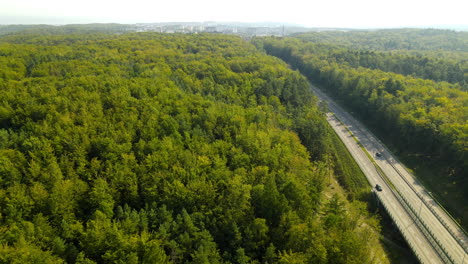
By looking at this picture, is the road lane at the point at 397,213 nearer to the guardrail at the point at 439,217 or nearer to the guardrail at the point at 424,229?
the guardrail at the point at 424,229

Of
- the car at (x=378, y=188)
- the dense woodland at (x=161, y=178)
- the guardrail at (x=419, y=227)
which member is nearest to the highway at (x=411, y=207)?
the guardrail at (x=419, y=227)

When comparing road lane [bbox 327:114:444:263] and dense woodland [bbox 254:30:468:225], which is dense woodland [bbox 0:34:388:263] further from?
dense woodland [bbox 254:30:468:225]

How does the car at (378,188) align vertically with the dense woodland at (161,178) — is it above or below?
below

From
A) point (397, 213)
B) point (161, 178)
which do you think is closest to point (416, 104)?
point (397, 213)

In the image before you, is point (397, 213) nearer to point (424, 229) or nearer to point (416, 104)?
point (424, 229)

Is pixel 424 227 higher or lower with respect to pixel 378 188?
lower

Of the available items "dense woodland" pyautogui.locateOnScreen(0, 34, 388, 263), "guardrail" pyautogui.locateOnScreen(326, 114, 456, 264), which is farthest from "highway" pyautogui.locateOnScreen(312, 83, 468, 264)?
"dense woodland" pyautogui.locateOnScreen(0, 34, 388, 263)
